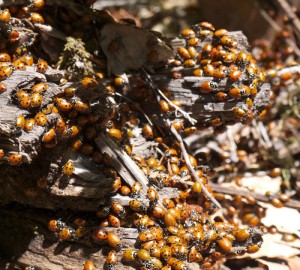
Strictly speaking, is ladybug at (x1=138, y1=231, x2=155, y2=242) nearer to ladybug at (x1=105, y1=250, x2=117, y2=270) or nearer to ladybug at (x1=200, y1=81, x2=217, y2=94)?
ladybug at (x1=105, y1=250, x2=117, y2=270)

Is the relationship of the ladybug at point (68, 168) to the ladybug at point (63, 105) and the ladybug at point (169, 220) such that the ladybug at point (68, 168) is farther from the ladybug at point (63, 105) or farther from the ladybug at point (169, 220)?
the ladybug at point (169, 220)

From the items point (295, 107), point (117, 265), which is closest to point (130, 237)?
point (117, 265)

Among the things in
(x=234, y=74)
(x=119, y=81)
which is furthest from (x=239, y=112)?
(x=119, y=81)

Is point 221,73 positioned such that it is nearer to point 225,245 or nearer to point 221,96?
point 221,96

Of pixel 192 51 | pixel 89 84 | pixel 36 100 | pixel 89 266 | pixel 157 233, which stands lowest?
pixel 89 266

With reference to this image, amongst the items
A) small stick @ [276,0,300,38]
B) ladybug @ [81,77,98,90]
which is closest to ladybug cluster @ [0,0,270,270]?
ladybug @ [81,77,98,90]

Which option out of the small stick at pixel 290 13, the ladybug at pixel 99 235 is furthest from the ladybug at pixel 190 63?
the small stick at pixel 290 13
